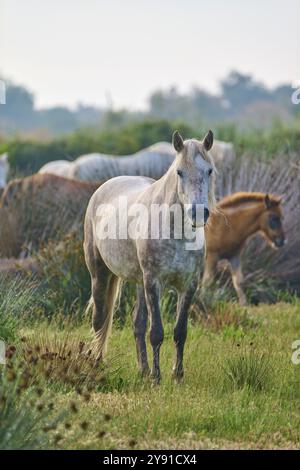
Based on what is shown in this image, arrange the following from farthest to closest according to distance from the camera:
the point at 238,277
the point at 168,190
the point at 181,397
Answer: the point at 238,277
the point at 168,190
the point at 181,397

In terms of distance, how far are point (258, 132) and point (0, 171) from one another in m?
8.08

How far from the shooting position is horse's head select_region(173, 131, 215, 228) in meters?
6.99

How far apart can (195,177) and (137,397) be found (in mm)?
1526

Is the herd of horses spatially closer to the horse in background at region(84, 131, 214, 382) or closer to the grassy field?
the horse in background at region(84, 131, 214, 382)

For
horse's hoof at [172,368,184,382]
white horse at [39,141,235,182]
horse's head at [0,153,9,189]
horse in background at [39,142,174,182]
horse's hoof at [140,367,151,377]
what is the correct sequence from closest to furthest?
horse's hoof at [172,368,184,382] → horse's hoof at [140,367,151,377] → white horse at [39,141,235,182] → horse in background at [39,142,174,182] → horse's head at [0,153,9,189]

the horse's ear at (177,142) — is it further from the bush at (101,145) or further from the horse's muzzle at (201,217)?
the bush at (101,145)

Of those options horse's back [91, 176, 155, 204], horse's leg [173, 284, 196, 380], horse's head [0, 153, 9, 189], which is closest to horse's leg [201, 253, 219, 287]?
horse's back [91, 176, 155, 204]

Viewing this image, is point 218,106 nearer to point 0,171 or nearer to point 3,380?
point 0,171

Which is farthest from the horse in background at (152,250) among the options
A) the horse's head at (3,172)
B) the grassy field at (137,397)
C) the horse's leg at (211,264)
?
the horse's head at (3,172)

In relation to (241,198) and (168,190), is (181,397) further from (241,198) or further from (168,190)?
(241,198)

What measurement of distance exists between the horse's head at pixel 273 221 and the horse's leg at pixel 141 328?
181 inches

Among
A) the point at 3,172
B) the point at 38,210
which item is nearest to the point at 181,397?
the point at 38,210

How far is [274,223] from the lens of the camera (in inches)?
501

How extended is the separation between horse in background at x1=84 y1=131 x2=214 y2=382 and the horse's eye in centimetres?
434
